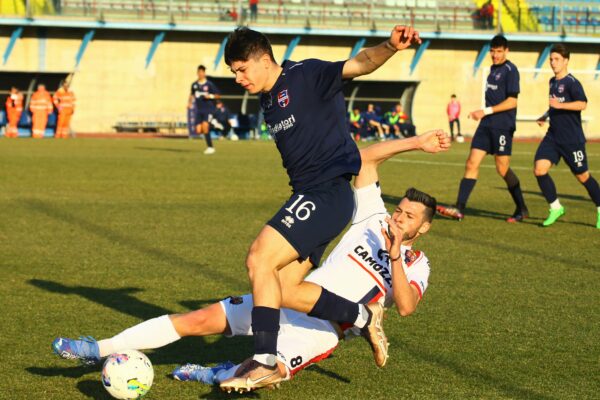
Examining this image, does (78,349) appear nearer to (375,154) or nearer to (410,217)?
(410,217)

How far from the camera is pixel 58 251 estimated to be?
10.4 metres

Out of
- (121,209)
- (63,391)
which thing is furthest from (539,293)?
(121,209)

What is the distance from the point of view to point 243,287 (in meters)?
8.66

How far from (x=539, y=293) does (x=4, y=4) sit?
1372 inches

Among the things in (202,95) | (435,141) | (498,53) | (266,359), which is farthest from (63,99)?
(266,359)

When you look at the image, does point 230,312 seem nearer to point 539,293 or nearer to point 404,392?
point 404,392

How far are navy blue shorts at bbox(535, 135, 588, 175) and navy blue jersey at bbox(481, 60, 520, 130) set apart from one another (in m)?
0.71

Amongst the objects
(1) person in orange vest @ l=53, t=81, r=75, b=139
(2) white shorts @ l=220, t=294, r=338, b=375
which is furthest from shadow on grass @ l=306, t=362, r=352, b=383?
(1) person in orange vest @ l=53, t=81, r=75, b=139

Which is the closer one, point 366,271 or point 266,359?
point 266,359

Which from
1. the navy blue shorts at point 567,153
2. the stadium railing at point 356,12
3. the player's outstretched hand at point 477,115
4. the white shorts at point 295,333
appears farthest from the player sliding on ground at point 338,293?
the stadium railing at point 356,12

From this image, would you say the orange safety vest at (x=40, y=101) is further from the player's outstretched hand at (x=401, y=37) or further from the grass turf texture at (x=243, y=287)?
the player's outstretched hand at (x=401, y=37)

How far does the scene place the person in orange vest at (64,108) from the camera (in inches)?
1501

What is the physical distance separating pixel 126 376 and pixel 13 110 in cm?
3426

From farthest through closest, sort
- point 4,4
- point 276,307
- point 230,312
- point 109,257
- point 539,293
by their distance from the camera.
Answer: point 4,4, point 109,257, point 539,293, point 230,312, point 276,307
